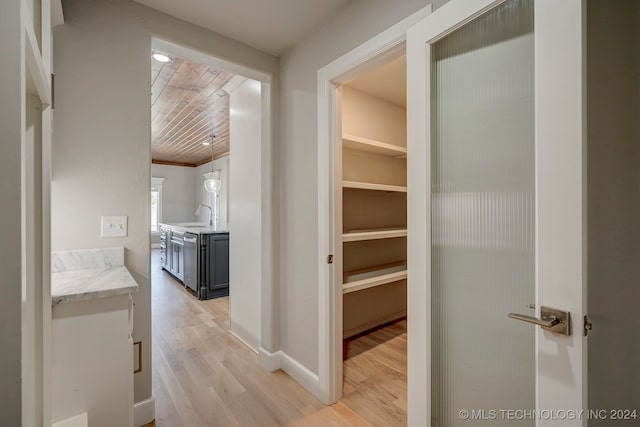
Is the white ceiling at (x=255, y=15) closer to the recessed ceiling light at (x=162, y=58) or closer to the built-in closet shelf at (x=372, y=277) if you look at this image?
the recessed ceiling light at (x=162, y=58)

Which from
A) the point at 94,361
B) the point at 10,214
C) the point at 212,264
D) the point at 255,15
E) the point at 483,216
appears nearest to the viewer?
the point at 10,214

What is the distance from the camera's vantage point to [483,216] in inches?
44.9

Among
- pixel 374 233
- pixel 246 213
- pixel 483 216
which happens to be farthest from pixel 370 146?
pixel 483 216

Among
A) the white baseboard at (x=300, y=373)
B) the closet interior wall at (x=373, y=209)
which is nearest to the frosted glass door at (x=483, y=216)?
the white baseboard at (x=300, y=373)

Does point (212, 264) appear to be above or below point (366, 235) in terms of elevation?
below

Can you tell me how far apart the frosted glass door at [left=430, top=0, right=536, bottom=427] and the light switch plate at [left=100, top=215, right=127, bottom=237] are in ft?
5.73

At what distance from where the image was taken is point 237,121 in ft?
Result: 9.80

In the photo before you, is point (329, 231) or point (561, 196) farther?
point (329, 231)

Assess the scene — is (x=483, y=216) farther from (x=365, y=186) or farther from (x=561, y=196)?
(x=365, y=186)

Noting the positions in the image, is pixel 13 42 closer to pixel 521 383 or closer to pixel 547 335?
pixel 547 335

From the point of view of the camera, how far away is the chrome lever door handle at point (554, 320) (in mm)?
814

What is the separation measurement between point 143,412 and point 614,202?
2495mm

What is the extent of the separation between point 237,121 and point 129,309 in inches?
83.9

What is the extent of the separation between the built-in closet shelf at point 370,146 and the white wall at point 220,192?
4.27 metres
